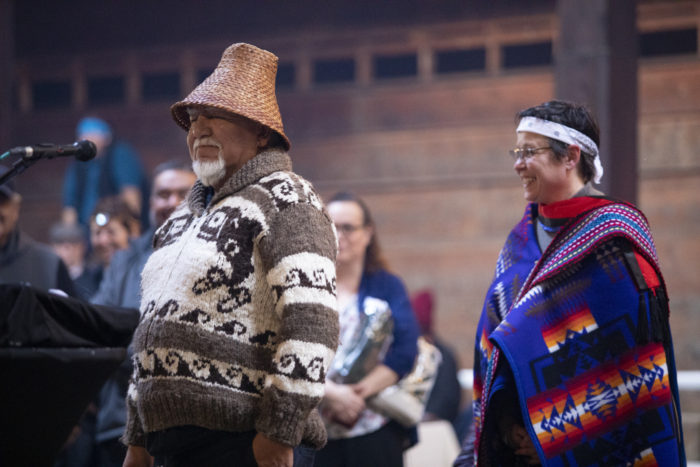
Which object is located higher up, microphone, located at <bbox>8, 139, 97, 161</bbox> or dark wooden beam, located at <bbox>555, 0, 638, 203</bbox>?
dark wooden beam, located at <bbox>555, 0, 638, 203</bbox>

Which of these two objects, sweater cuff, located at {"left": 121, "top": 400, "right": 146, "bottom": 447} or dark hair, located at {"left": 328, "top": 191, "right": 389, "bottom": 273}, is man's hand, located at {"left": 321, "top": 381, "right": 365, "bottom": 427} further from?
sweater cuff, located at {"left": 121, "top": 400, "right": 146, "bottom": 447}

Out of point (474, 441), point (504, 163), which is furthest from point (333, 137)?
point (474, 441)

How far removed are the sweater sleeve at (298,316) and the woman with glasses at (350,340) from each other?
125cm

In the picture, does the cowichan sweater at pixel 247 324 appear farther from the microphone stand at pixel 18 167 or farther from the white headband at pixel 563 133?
Answer: the white headband at pixel 563 133

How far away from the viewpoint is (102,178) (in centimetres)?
689

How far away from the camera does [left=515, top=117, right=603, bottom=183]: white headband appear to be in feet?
9.93

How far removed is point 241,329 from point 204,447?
0.34m

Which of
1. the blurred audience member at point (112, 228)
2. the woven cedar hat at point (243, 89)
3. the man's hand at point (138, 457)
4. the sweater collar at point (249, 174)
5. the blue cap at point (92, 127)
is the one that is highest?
the blue cap at point (92, 127)

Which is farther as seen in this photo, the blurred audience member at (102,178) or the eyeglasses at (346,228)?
the blurred audience member at (102,178)

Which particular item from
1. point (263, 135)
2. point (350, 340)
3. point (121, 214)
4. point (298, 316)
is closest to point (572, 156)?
point (263, 135)

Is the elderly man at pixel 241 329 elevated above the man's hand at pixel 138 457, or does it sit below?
above

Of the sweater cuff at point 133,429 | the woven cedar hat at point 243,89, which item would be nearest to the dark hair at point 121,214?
the woven cedar hat at point 243,89

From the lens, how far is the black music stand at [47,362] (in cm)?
276

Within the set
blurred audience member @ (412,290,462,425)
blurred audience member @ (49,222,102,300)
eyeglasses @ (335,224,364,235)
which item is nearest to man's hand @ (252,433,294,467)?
eyeglasses @ (335,224,364,235)
